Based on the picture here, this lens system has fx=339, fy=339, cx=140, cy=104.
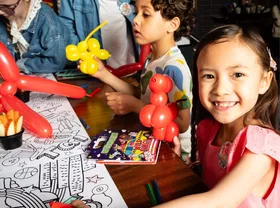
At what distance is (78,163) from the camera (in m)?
0.67

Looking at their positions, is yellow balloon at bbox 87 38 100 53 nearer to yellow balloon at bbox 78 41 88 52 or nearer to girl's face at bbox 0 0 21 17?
yellow balloon at bbox 78 41 88 52

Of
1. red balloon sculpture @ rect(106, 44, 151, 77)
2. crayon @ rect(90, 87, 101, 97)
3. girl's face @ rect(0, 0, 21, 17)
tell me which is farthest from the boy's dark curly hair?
girl's face @ rect(0, 0, 21, 17)

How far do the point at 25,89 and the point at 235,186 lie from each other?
625mm

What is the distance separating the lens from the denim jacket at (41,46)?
4.20 ft

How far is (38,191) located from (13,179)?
0.24 ft

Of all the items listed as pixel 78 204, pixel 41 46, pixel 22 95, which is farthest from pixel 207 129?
pixel 41 46

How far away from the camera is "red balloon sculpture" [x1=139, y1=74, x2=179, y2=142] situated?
70 cm

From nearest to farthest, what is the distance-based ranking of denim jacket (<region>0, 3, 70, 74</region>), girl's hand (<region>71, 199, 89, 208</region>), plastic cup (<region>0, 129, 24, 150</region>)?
girl's hand (<region>71, 199, 89, 208</region>) → plastic cup (<region>0, 129, 24, 150</region>) → denim jacket (<region>0, 3, 70, 74</region>)

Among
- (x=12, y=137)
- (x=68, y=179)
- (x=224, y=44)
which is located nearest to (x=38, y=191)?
(x=68, y=179)

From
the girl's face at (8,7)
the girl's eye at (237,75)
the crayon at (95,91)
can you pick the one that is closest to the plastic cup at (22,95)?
the crayon at (95,91)

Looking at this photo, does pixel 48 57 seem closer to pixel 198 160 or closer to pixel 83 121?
pixel 83 121

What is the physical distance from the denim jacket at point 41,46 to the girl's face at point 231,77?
30.3 inches

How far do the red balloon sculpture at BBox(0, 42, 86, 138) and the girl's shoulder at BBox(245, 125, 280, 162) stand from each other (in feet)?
1.46

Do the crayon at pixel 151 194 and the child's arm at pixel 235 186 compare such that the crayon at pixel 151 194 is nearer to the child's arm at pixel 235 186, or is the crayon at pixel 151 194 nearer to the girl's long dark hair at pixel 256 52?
the child's arm at pixel 235 186
